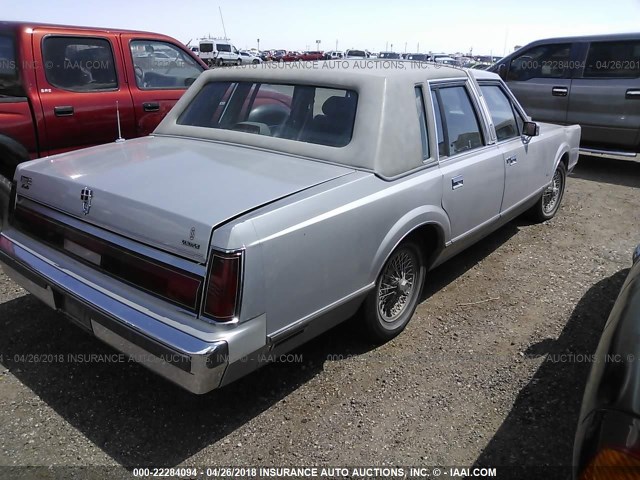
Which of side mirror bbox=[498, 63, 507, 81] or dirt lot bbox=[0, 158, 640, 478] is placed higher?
Result: side mirror bbox=[498, 63, 507, 81]

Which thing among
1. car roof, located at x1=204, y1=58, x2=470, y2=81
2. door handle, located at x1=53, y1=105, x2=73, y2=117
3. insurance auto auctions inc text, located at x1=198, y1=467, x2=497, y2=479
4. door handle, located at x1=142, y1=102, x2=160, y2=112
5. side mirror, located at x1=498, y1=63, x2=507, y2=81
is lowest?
insurance auto auctions inc text, located at x1=198, y1=467, x2=497, y2=479

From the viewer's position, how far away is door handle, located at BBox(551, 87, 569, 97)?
812cm

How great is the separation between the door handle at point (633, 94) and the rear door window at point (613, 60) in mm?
276

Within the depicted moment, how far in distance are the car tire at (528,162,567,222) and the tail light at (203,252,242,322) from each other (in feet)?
13.6

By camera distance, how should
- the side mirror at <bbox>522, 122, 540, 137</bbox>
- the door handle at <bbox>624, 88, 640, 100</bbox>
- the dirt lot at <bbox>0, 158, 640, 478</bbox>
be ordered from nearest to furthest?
the dirt lot at <bbox>0, 158, 640, 478</bbox>, the side mirror at <bbox>522, 122, 540, 137</bbox>, the door handle at <bbox>624, 88, 640, 100</bbox>

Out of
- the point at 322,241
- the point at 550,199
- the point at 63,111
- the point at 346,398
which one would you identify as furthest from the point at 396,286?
the point at 63,111

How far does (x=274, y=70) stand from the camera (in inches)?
139

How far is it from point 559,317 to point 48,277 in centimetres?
337

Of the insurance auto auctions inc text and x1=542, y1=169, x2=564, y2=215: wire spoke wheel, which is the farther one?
x1=542, y1=169, x2=564, y2=215: wire spoke wheel

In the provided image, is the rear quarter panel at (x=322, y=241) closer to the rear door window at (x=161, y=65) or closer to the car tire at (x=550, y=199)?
the car tire at (x=550, y=199)

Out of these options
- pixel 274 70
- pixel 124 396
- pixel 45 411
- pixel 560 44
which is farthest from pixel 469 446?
pixel 560 44

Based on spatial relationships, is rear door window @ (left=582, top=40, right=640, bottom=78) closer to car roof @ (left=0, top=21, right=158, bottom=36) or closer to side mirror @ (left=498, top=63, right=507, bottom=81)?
side mirror @ (left=498, top=63, right=507, bottom=81)

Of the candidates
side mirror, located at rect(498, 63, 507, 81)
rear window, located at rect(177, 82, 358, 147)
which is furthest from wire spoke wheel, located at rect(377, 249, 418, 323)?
side mirror, located at rect(498, 63, 507, 81)

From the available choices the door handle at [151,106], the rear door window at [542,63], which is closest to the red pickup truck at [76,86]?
the door handle at [151,106]
